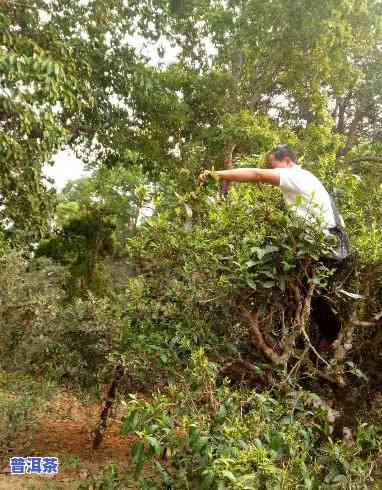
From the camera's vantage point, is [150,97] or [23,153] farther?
[150,97]

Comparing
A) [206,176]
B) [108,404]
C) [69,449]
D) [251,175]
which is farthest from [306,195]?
[69,449]

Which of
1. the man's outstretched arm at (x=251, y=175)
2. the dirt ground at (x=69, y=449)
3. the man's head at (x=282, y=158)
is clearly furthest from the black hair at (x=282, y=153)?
the dirt ground at (x=69, y=449)

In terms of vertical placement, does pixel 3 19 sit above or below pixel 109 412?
above

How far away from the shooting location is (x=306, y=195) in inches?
118

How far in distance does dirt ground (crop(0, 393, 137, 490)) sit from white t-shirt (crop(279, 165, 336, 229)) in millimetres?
2822

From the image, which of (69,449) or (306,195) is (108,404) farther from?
(306,195)

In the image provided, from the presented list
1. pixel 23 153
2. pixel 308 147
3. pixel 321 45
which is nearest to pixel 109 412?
pixel 23 153

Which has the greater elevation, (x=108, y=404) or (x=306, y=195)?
(x=306, y=195)

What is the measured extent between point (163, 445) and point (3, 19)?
5.19m

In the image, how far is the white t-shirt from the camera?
288cm

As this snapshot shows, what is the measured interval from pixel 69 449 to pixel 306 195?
197 inches

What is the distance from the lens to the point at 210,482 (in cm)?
212

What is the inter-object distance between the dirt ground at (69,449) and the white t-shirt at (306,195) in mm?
2822

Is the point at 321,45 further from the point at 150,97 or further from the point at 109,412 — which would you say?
the point at 109,412
